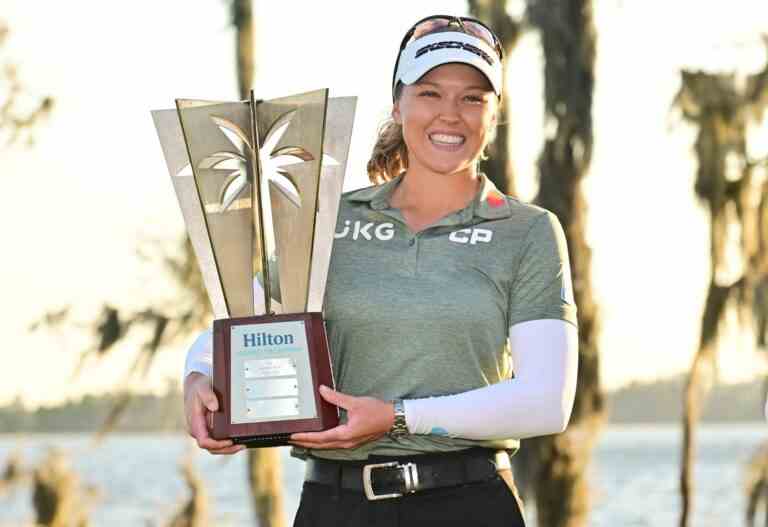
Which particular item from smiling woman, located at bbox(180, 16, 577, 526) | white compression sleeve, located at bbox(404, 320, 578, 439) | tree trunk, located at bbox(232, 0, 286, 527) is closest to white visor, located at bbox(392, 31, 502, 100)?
smiling woman, located at bbox(180, 16, 577, 526)

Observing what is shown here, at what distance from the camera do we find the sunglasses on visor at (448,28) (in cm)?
309

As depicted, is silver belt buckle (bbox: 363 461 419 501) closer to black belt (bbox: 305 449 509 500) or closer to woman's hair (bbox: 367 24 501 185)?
black belt (bbox: 305 449 509 500)

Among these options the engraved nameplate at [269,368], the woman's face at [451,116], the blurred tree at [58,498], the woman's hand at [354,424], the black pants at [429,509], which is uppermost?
the blurred tree at [58,498]

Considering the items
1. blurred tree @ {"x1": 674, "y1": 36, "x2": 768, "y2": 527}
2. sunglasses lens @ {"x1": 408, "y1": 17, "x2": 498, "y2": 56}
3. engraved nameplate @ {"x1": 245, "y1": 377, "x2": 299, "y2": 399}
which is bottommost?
engraved nameplate @ {"x1": 245, "y1": 377, "x2": 299, "y2": 399}

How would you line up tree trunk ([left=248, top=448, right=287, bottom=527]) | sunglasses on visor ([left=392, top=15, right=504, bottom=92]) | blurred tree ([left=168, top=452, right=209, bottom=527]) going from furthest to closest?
blurred tree ([left=168, top=452, right=209, bottom=527]) → tree trunk ([left=248, top=448, right=287, bottom=527]) → sunglasses on visor ([left=392, top=15, right=504, bottom=92])

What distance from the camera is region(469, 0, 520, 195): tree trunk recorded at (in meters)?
8.81

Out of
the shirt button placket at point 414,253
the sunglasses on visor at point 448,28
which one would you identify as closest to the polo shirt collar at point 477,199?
the shirt button placket at point 414,253

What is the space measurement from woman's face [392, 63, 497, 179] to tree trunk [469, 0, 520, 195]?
5699 millimetres

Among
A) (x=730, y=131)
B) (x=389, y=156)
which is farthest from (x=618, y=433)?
(x=389, y=156)

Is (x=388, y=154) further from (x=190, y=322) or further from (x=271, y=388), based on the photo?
(x=190, y=322)

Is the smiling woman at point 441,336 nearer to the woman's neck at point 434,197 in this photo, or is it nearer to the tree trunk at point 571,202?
the woman's neck at point 434,197

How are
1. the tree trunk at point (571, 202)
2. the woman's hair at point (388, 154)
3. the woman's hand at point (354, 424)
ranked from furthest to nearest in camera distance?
the tree trunk at point (571, 202), the woman's hair at point (388, 154), the woman's hand at point (354, 424)

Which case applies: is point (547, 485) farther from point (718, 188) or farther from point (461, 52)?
point (461, 52)

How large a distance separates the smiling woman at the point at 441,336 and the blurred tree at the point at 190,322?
695 cm
